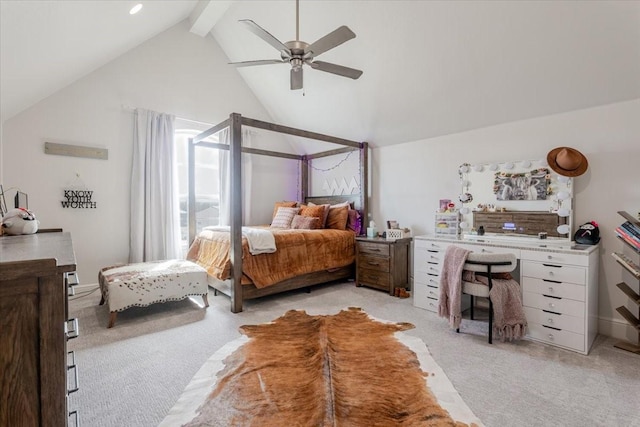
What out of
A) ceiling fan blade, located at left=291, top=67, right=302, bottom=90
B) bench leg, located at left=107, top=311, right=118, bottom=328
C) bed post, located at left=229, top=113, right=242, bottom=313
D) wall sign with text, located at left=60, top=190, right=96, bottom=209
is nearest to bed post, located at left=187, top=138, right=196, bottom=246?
wall sign with text, located at left=60, top=190, right=96, bottom=209

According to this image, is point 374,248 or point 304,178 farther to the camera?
point 304,178

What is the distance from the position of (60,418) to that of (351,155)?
4.64m

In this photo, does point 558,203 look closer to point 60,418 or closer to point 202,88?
point 60,418

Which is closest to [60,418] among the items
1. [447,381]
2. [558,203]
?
[447,381]

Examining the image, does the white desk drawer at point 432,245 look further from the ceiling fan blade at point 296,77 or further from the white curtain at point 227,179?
the white curtain at point 227,179

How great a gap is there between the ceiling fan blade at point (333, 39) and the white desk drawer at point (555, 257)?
2.36 meters

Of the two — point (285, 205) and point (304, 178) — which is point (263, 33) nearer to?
point (285, 205)

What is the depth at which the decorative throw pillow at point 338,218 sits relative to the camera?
4.54m

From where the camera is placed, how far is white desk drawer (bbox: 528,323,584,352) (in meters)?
2.28

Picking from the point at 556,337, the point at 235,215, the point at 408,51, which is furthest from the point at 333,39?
the point at 556,337

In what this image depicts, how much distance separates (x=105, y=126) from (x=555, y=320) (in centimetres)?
547

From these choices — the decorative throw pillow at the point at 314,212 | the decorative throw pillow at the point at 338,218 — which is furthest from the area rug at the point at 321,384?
the decorative throw pillow at the point at 314,212

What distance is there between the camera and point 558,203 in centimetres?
288

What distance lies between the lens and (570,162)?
2727mm
